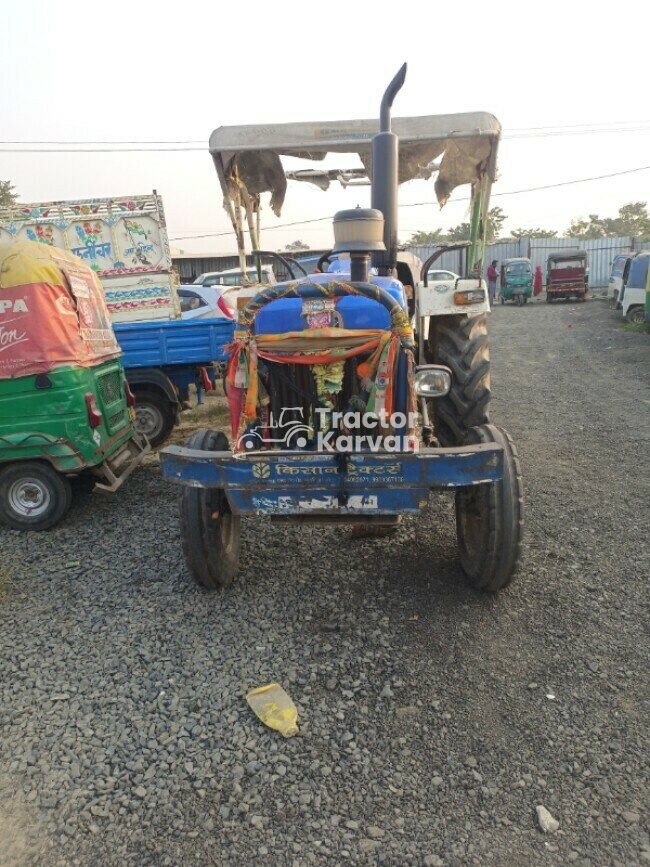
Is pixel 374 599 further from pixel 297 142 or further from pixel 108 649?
pixel 297 142

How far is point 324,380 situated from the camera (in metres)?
3.26

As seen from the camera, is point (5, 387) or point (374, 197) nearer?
point (374, 197)

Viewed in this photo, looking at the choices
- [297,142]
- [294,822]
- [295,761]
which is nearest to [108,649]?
[295,761]

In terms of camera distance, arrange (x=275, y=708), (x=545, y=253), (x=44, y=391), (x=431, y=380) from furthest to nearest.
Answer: (x=545, y=253), (x=44, y=391), (x=431, y=380), (x=275, y=708)

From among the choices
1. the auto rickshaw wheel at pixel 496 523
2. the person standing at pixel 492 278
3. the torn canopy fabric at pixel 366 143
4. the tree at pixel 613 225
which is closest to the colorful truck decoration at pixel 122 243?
the torn canopy fabric at pixel 366 143

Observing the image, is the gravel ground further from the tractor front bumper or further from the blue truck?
the blue truck

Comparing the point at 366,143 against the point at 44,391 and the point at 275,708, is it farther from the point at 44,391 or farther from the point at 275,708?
the point at 275,708

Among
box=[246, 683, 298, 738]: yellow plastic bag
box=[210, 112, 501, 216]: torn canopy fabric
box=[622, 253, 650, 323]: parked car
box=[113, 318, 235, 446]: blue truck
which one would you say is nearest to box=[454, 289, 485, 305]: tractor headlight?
box=[210, 112, 501, 216]: torn canopy fabric

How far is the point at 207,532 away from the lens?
3.49 meters

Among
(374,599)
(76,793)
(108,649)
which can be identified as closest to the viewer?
(76,793)

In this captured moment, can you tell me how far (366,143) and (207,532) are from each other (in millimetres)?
3277

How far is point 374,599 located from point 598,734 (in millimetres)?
1361

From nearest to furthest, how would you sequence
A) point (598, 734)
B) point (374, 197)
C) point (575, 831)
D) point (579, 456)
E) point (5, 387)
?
point (575, 831)
point (598, 734)
point (374, 197)
point (5, 387)
point (579, 456)

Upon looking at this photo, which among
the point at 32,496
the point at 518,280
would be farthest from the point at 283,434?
the point at 518,280
